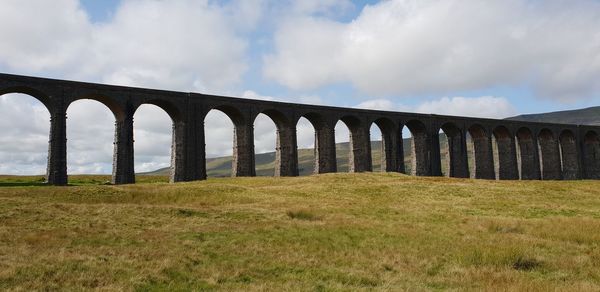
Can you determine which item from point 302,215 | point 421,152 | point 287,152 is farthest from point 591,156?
point 302,215

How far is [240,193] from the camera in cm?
3619

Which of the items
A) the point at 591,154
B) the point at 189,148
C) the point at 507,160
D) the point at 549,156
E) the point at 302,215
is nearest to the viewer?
the point at 302,215

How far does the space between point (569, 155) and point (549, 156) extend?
21.6 ft

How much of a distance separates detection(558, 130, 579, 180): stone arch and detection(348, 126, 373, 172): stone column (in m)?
49.6

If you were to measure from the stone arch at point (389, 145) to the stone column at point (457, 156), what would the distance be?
11119 millimetres

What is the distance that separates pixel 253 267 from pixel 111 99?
39411 mm

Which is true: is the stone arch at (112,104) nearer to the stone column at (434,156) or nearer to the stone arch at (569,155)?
the stone column at (434,156)

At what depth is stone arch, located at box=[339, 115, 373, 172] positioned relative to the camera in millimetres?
66625

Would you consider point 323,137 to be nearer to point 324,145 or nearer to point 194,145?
point 324,145

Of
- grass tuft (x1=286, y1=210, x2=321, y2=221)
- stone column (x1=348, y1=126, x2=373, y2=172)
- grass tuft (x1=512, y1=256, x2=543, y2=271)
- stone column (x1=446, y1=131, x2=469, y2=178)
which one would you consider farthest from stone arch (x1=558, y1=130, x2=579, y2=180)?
grass tuft (x1=512, y1=256, x2=543, y2=271)

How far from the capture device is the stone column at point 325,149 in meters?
63.2

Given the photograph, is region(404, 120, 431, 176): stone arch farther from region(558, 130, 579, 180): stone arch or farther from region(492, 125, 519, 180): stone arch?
region(558, 130, 579, 180): stone arch

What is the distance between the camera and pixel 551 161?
88875 millimetres

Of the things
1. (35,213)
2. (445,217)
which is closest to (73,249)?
(35,213)
